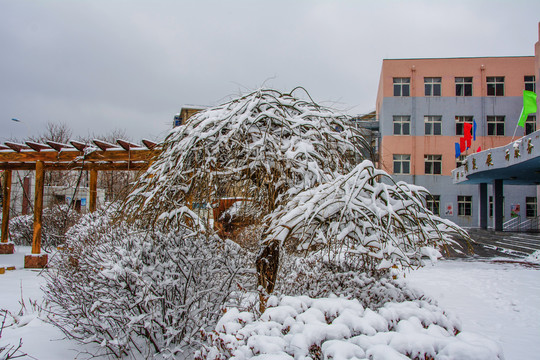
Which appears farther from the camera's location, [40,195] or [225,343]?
[40,195]

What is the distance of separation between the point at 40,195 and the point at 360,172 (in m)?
10.0

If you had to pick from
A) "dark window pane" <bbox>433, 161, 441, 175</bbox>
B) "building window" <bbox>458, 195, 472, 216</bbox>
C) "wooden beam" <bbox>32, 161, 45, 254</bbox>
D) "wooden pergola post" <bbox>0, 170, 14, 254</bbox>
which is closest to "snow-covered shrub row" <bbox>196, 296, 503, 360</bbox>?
"wooden beam" <bbox>32, 161, 45, 254</bbox>

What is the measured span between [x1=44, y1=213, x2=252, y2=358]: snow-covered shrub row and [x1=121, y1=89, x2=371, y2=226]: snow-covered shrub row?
0.56 metres

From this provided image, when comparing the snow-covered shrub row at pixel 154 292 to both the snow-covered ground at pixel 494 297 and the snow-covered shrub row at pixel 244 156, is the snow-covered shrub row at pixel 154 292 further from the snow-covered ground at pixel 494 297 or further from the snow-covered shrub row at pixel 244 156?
the snow-covered ground at pixel 494 297

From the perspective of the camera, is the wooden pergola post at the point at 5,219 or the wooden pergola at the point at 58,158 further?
the wooden pergola post at the point at 5,219

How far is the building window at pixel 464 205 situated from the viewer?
87.5 feet

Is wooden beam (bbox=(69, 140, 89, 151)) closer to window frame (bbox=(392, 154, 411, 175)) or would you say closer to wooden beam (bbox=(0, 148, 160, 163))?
wooden beam (bbox=(0, 148, 160, 163))

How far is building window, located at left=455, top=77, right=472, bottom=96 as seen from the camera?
27406 millimetres

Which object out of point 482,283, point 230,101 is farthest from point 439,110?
point 230,101

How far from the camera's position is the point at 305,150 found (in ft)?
12.7

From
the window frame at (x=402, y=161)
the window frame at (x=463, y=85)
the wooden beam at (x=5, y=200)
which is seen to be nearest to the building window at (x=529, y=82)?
→ the window frame at (x=463, y=85)

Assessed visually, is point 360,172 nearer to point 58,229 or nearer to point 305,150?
point 305,150

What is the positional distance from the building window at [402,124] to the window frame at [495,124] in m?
5.88

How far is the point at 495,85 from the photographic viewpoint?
88.6ft
